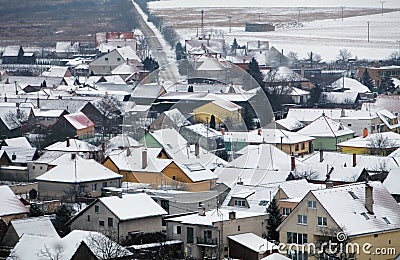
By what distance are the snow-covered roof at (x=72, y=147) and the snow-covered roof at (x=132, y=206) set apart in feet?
9.08

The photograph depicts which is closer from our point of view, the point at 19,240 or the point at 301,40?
the point at 19,240

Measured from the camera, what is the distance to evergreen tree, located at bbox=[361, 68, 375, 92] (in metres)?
18.0

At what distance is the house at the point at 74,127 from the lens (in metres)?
12.4

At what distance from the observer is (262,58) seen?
2181 cm

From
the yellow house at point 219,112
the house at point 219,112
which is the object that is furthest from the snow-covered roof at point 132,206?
the yellow house at point 219,112

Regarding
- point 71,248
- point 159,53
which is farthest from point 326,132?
point 159,53

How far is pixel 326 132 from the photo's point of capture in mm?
12516

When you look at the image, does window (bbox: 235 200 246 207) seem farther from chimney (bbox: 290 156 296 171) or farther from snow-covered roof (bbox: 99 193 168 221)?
chimney (bbox: 290 156 296 171)

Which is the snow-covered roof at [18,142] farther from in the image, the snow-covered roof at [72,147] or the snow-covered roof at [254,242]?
the snow-covered roof at [254,242]

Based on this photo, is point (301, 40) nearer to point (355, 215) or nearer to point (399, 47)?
point (399, 47)

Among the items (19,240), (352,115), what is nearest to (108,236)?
(19,240)

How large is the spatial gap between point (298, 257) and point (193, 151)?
11.8ft

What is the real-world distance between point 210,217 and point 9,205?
54.1 inches

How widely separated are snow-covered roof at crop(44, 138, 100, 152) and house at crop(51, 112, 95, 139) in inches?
50.2
